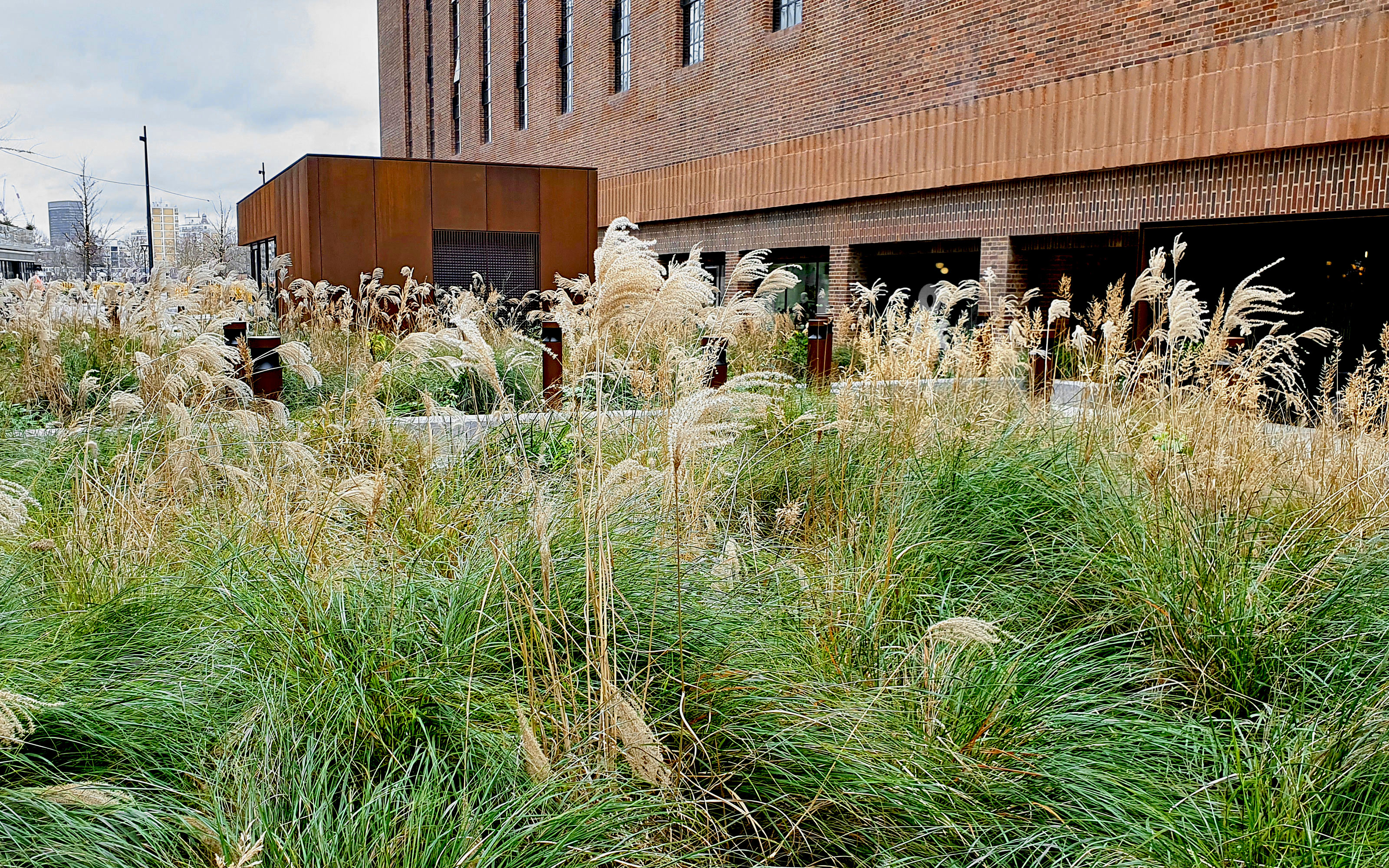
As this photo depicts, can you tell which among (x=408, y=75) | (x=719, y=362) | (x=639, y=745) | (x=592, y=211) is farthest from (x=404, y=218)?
(x=408, y=75)

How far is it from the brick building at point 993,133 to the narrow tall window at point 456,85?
433 inches

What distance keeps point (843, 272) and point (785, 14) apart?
586cm

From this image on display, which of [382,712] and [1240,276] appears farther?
[1240,276]

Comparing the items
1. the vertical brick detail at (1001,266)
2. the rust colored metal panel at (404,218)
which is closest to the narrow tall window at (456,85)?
the rust colored metal panel at (404,218)

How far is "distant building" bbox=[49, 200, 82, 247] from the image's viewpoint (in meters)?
46.7

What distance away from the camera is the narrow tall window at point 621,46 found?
27750 mm

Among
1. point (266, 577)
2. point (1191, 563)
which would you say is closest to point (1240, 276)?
point (1191, 563)

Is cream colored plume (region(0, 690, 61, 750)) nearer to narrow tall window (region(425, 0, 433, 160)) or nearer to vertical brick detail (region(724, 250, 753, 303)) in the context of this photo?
vertical brick detail (region(724, 250, 753, 303))

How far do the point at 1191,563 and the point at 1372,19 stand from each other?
10.3 metres

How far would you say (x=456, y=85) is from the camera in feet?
132

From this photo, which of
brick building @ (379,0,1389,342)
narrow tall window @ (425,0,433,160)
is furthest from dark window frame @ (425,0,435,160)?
brick building @ (379,0,1389,342)

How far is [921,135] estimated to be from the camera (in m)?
17.6

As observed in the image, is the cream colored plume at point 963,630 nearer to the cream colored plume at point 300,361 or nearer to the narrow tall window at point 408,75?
the cream colored plume at point 300,361

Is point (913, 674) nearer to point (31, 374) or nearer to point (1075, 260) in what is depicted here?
point (31, 374)
